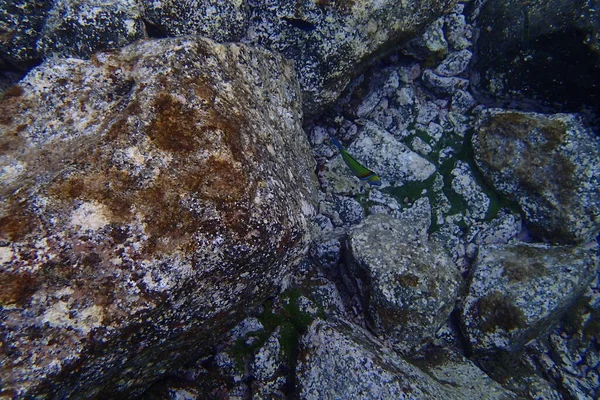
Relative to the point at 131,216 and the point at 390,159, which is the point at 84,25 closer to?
the point at 131,216

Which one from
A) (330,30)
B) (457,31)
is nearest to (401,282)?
(330,30)

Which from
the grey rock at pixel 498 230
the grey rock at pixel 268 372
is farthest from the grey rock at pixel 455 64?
the grey rock at pixel 268 372

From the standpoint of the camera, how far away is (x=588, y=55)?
2.71 m

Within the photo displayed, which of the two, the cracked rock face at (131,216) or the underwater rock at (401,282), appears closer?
the cracked rock face at (131,216)

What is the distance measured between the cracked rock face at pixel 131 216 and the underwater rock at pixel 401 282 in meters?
1.04

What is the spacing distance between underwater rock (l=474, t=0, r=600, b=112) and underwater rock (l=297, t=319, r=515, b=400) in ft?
8.57

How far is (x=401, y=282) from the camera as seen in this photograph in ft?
8.70

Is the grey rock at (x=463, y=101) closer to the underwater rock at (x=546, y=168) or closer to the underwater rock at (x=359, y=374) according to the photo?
the underwater rock at (x=546, y=168)

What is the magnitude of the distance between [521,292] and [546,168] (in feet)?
3.69

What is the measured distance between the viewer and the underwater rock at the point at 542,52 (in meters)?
2.71

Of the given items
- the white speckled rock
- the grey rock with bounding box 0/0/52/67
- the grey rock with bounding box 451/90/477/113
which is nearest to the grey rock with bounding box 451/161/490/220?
the grey rock with bounding box 451/90/477/113

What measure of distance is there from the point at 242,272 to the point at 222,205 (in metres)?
0.35

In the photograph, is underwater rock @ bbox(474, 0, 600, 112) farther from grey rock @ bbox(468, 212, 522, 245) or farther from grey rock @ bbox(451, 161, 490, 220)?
grey rock @ bbox(468, 212, 522, 245)

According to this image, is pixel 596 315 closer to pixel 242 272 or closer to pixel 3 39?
pixel 242 272
